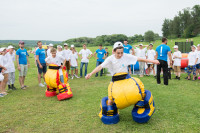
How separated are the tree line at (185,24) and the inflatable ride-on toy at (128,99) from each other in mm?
66572

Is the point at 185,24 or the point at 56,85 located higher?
the point at 185,24

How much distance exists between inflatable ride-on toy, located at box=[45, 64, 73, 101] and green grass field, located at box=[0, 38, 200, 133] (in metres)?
0.26

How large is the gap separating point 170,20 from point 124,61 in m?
85.1

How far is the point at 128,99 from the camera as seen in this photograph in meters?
3.95

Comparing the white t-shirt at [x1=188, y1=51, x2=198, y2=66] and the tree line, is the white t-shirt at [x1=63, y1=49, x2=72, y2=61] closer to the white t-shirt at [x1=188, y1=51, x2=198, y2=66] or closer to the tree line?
the white t-shirt at [x1=188, y1=51, x2=198, y2=66]

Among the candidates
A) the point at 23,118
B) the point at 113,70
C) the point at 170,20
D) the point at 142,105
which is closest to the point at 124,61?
the point at 113,70

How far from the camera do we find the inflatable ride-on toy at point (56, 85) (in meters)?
6.50

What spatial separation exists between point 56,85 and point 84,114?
2303 millimetres

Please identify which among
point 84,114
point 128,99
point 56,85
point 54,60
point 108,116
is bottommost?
point 84,114

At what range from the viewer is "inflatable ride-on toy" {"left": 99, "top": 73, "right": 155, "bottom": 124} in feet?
13.0

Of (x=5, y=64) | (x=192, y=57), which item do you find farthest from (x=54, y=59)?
(x=192, y=57)

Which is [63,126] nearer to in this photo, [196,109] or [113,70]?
[113,70]

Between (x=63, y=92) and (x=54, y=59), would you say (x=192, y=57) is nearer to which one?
(x=63, y=92)

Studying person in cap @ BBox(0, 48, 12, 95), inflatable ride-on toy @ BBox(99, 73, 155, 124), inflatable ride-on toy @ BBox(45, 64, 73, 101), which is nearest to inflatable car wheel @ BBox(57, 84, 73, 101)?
inflatable ride-on toy @ BBox(45, 64, 73, 101)
